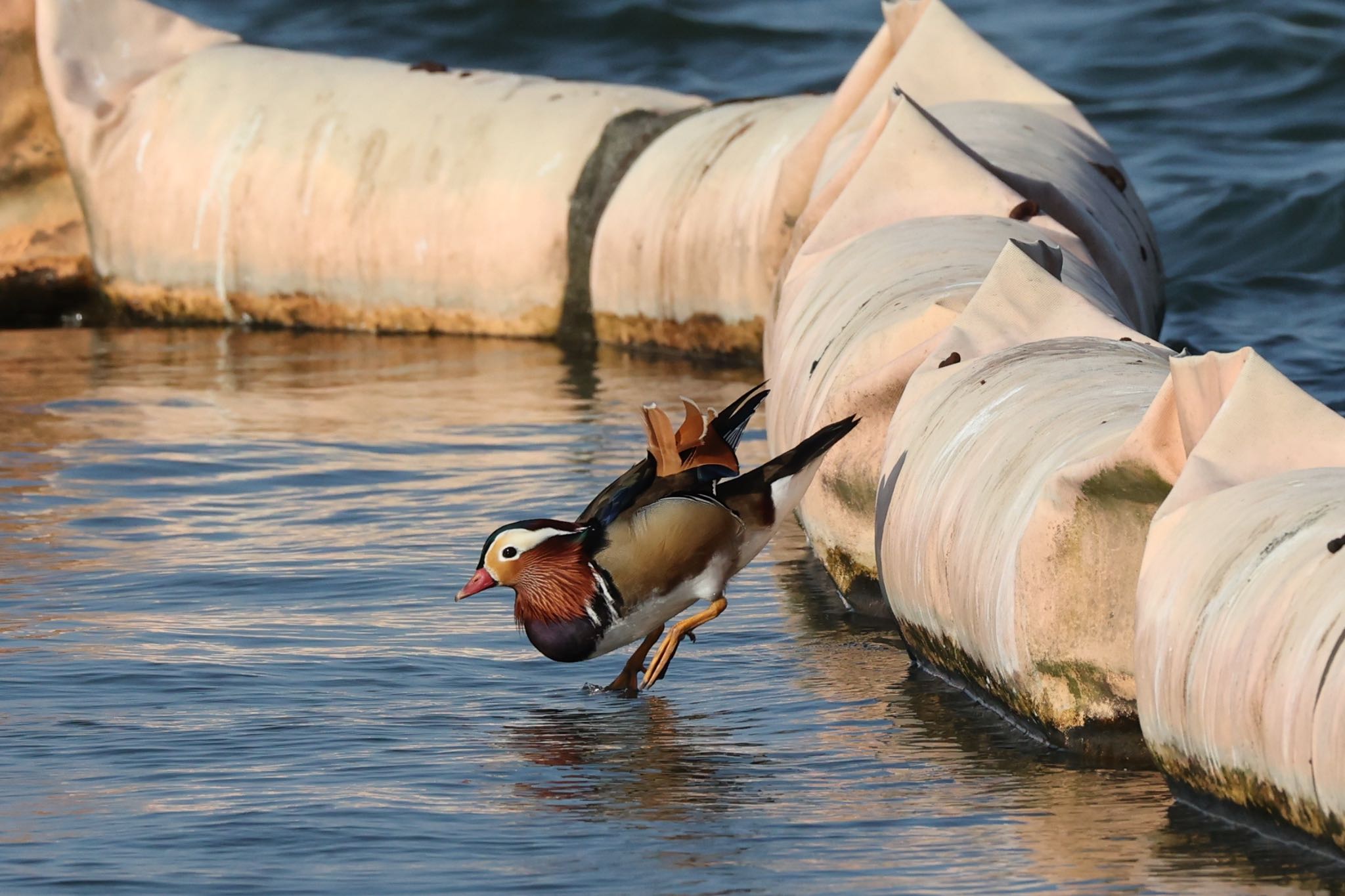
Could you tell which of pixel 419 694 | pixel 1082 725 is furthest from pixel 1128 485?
pixel 419 694

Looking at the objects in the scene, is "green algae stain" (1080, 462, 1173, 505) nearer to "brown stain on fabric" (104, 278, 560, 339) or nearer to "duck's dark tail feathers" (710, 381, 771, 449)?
"duck's dark tail feathers" (710, 381, 771, 449)

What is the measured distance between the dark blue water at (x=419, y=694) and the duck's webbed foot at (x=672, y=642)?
42 millimetres

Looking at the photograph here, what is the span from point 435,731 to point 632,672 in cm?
46

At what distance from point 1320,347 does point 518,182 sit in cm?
336

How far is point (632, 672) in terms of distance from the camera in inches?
171

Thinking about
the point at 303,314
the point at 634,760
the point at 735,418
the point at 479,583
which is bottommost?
Result: the point at 634,760

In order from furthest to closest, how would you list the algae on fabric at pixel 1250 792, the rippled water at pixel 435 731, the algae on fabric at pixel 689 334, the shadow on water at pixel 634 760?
the algae on fabric at pixel 689 334 → the shadow on water at pixel 634 760 → the rippled water at pixel 435 731 → the algae on fabric at pixel 1250 792

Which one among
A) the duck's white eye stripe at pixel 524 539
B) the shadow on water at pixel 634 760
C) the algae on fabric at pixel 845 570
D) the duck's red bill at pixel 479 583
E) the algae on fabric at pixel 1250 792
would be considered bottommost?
the shadow on water at pixel 634 760

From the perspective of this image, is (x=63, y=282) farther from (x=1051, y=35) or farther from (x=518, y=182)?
(x=1051, y=35)

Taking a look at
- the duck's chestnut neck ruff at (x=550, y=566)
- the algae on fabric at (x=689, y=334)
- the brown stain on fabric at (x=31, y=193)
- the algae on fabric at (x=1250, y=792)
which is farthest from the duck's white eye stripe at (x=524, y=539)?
the brown stain on fabric at (x=31, y=193)

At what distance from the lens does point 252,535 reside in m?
5.82

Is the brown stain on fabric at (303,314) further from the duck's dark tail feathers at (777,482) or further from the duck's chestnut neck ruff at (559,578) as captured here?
the duck's chestnut neck ruff at (559,578)

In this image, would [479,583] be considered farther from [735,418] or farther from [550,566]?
[735,418]

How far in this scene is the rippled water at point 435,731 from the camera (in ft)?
10.8
